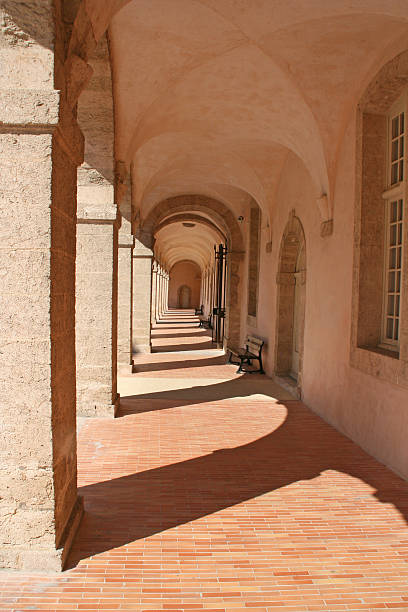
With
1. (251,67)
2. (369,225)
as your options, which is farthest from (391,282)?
(251,67)

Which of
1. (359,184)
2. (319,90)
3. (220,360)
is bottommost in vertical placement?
(220,360)

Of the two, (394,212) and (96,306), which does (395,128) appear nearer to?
(394,212)

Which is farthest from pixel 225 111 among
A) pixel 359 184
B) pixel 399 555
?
pixel 399 555

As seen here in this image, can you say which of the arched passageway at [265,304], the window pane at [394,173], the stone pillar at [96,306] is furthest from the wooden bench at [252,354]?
the window pane at [394,173]

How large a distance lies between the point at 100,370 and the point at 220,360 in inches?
274

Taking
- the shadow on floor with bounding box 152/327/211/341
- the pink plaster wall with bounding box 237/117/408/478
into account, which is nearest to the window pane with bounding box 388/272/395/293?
the pink plaster wall with bounding box 237/117/408/478

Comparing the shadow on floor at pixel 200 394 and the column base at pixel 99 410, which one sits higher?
the column base at pixel 99 410

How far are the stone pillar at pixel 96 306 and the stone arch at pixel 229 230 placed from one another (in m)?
8.64

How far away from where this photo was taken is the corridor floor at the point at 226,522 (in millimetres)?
2889

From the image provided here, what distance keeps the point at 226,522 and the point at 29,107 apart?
3263 mm

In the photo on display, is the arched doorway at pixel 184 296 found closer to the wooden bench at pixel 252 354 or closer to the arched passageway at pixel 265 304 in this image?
the wooden bench at pixel 252 354

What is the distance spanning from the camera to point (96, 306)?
6.71 meters

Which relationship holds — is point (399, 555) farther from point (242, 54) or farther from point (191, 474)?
point (242, 54)

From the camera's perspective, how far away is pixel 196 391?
9008 mm
